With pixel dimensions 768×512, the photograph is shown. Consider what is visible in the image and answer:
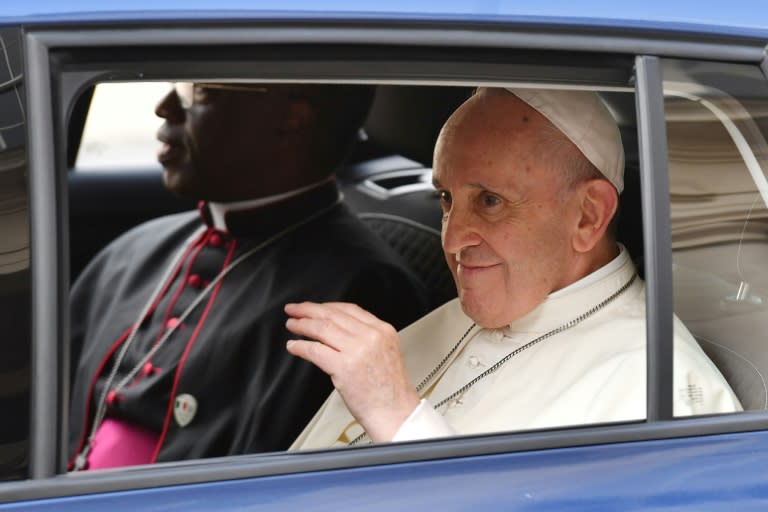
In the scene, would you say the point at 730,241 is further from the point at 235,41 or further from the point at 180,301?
the point at 180,301

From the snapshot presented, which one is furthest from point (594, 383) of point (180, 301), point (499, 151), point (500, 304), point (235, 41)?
point (180, 301)

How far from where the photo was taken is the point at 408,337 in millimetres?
2660

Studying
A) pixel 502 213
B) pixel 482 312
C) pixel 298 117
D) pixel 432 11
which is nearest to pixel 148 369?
pixel 298 117

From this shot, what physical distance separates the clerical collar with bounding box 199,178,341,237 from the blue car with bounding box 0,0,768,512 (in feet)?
4.57

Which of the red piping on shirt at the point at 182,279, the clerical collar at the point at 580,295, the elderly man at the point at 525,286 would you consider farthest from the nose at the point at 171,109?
the clerical collar at the point at 580,295

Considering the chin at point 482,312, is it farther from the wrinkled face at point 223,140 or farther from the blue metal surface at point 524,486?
the wrinkled face at point 223,140

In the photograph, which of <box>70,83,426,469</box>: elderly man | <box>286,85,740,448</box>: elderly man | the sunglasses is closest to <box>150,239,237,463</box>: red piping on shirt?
<box>70,83,426,469</box>: elderly man

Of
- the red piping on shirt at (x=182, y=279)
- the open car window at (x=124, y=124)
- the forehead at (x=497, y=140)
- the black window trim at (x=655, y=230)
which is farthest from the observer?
the open car window at (x=124, y=124)

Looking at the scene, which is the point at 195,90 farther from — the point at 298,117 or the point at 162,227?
the point at 162,227

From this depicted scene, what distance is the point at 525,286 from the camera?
228 cm

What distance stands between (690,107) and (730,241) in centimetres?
26

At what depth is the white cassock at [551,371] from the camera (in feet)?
6.48

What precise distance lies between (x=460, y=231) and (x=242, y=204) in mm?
1119

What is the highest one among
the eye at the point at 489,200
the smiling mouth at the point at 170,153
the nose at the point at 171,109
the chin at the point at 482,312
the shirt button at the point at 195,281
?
the nose at the point at 171,109
